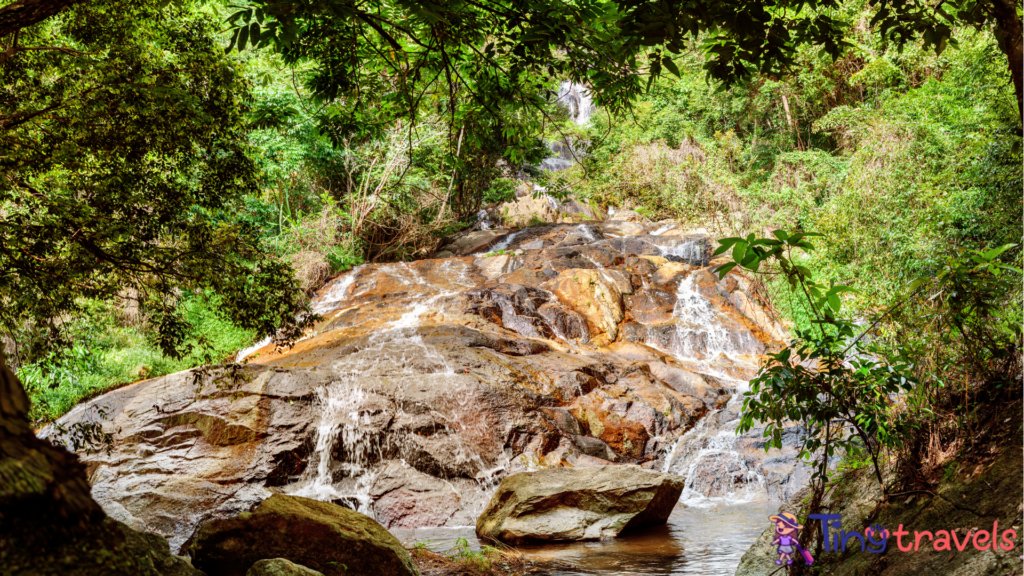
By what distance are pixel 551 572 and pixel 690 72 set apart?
87.4 feet

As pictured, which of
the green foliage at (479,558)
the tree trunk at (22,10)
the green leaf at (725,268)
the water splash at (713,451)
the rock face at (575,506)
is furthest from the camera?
the water splash at (713,451)

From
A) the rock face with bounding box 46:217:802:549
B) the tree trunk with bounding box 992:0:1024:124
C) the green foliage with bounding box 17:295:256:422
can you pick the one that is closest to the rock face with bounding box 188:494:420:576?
the rock face with bounding box 46:217:802:549

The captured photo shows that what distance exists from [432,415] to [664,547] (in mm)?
4507

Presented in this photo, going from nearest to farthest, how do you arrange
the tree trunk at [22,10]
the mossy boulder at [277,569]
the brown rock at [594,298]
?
the tree trunk at [22,10]
the mossy boulder at [277,569]
the brown rock at [594,298]

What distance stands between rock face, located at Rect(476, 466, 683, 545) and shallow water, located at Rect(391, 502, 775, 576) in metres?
0.18

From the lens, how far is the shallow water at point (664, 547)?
5551 millimetres

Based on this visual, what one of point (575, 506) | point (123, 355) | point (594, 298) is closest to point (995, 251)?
point (575, 506)

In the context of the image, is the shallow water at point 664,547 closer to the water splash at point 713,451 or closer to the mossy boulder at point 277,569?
the water splash at point 713,451

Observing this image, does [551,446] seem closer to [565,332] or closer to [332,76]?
[565,332]

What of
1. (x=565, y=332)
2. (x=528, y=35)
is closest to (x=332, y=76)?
(x=528, y=35)

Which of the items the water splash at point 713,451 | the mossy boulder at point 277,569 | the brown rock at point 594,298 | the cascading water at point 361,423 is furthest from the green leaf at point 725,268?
the brown rock at point 594,298

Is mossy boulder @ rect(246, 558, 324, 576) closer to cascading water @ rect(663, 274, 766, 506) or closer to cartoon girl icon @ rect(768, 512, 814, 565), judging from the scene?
cartoon girl icon @ rect(768, 512, 814, 565)

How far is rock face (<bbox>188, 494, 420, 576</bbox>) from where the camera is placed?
4727 millimetres

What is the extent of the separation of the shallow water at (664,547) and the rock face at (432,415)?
1115mm
